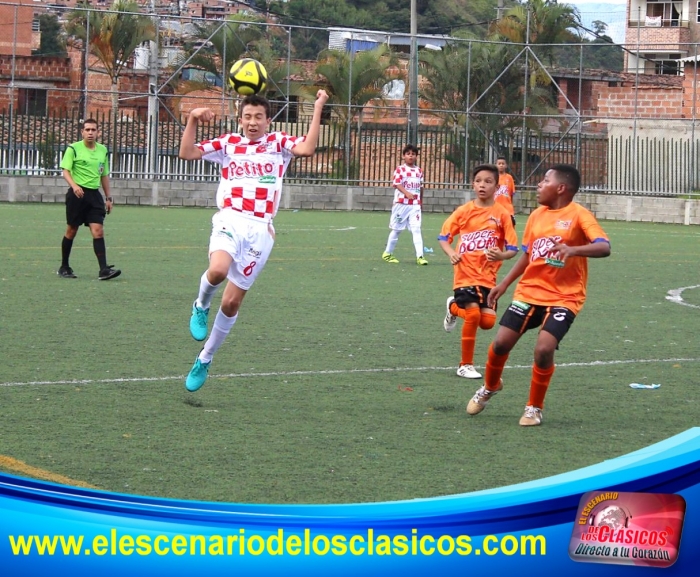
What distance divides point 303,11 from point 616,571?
81.0 m

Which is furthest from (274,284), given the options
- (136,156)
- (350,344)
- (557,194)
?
(136,156)

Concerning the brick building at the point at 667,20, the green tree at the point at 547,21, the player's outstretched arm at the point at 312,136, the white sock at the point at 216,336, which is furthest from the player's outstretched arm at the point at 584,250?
the brick building at the point at 667,20

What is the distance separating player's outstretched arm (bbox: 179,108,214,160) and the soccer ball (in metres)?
0.29

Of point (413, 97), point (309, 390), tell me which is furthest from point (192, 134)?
point (413, 97)

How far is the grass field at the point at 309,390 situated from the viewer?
19.1ft

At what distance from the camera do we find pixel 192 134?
797 centimetres

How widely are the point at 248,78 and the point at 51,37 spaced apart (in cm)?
5211

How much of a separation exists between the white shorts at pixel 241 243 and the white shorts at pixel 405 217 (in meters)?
10.9

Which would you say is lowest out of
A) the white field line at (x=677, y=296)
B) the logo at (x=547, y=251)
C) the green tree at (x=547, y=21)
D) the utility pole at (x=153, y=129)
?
the white field line at (x=677, y=296)

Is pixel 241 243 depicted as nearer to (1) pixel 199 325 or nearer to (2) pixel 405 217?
(1) pixel 199 325

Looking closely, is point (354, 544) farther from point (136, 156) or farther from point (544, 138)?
point (544, 138)

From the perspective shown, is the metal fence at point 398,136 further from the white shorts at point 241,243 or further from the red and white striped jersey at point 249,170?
the white shorts at point 241,243

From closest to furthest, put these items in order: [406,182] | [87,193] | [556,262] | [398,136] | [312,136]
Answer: [556,262]
[312,136]
[87,193]
[406,182]
[398,136]

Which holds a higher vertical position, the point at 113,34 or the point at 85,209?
the point at 113,34
